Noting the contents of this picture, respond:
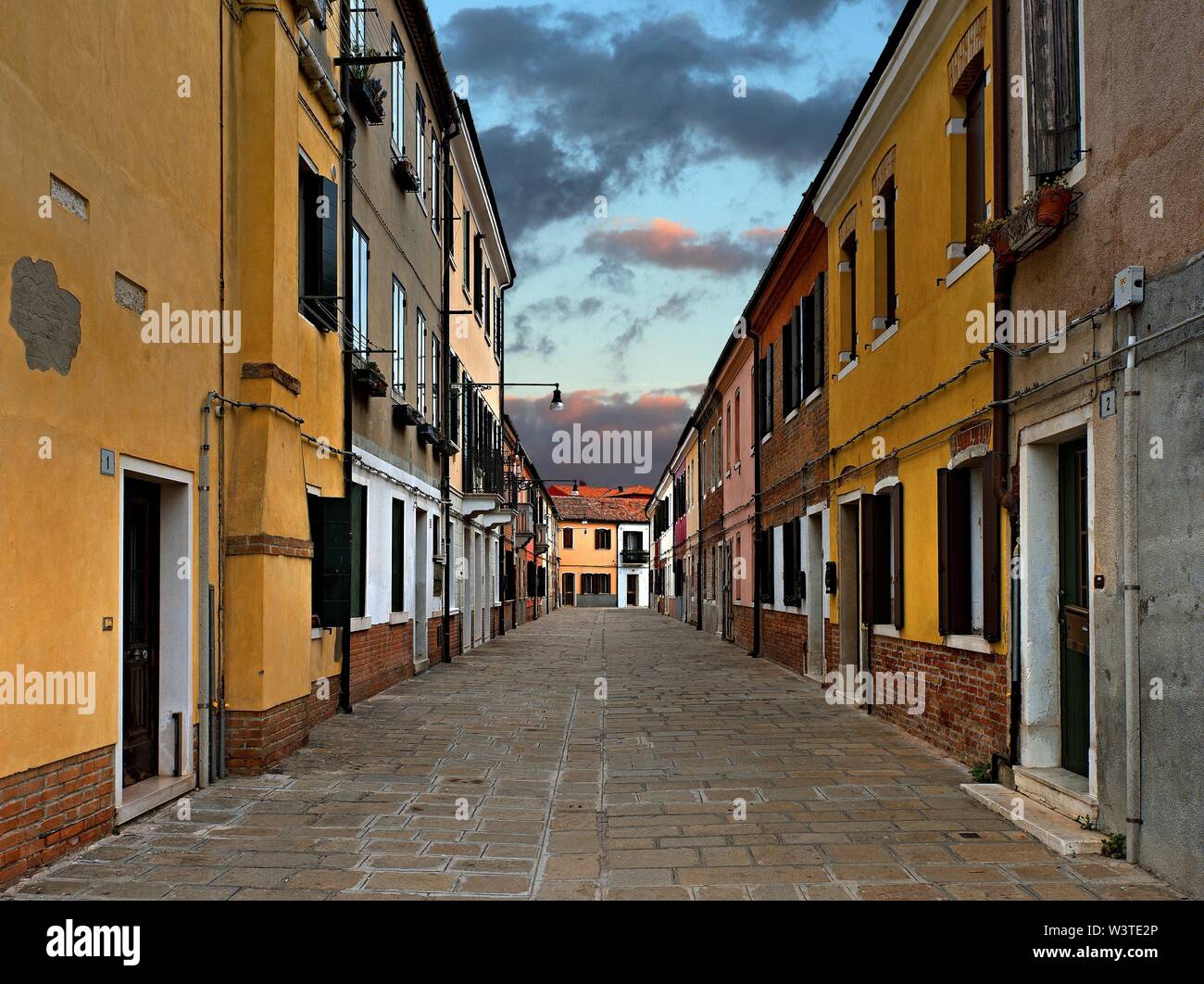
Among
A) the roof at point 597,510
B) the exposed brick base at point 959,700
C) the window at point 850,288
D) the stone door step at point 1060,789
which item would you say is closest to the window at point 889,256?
the window at point 850,288

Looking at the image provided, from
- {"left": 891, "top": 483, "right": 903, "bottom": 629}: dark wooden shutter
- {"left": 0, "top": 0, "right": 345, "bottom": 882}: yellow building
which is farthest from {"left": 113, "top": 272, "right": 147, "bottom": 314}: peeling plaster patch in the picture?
{"left": 891, "top": 483, "right": 903, "bottom": 629}: dark wooden shutter

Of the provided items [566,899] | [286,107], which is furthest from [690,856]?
[286,107]

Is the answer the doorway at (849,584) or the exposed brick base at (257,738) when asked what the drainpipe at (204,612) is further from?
the doorway at (849,584)

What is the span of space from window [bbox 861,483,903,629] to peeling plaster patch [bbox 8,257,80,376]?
770 centimetres

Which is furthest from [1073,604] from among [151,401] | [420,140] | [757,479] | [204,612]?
[757,479]

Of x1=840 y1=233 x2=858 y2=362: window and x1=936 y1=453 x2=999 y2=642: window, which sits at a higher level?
x1=840 y1=233 x2=858 y2=362: window

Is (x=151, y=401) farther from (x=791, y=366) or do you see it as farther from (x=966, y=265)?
(x=791, y=366)

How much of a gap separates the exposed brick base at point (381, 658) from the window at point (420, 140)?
6.81m

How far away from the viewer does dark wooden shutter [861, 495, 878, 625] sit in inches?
456

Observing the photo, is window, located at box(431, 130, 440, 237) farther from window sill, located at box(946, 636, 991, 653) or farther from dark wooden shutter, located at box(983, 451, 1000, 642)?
dark wooden shutter, located at box(983, 451, 1000, 642)

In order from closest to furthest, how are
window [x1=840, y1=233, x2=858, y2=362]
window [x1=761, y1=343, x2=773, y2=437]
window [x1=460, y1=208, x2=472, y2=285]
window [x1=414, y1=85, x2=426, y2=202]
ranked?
window [x1=840, y1=233, x2=858, y2=362]
window [x1=414, y1=85, x2=426, y2=202]
window [x1=761, y1=343, x2=773, y2=437]
window [x1=460, y1=208, x2=472, y2=285]

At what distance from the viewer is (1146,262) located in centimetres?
569

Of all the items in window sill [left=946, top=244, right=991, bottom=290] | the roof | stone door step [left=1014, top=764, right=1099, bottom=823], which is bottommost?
stone door step [left=1014, top=764, right=1099, bottom=823]
